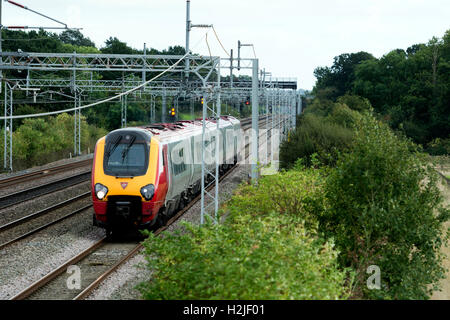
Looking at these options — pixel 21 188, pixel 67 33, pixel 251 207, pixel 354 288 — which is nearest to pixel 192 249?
pixel 354 288

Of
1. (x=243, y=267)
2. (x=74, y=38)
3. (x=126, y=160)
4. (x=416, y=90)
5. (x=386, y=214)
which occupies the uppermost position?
(x=74, y=38)

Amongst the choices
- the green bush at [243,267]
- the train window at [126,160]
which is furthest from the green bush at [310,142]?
the green bush at [243,267]

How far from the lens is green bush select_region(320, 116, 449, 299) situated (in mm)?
11258

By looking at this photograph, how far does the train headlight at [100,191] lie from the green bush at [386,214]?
6.44m

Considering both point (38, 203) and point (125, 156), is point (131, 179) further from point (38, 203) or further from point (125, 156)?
point (38, 203)

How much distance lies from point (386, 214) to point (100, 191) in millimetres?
8097

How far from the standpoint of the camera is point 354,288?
1138 cm

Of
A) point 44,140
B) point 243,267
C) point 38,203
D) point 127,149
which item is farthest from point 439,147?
point 243,267

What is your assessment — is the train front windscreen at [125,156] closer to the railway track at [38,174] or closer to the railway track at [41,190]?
the railway track at [41,190]

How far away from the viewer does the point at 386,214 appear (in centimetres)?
1118

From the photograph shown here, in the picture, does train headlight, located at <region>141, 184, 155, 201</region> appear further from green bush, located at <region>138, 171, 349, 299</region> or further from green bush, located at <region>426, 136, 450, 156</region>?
green bush, located at <region>426, 136, 450, 156</region>

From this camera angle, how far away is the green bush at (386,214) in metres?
11.3

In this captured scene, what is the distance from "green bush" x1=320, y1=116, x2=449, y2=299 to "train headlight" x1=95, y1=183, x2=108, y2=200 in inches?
254

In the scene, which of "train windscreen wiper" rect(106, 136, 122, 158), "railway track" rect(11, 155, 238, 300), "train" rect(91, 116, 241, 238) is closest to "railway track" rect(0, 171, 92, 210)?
"train" rect(91, 116, 241, 238)
